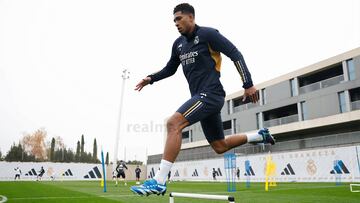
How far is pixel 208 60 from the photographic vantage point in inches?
154

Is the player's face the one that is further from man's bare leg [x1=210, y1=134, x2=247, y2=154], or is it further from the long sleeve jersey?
man's bare leg [x1=210, y1=134, x2=247, y2=154]

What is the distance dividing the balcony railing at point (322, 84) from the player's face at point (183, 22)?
3240 cm

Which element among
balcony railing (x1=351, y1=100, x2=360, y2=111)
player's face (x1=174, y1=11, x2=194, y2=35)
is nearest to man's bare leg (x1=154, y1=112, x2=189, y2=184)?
player's face (x1=174, y1=11, x2=194, y2=35)

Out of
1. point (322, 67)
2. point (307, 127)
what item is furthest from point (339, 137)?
point (322, 67)

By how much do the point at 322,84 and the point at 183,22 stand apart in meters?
33.8

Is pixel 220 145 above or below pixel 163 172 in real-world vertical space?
above

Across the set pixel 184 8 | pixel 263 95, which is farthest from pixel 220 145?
pixel 263 95

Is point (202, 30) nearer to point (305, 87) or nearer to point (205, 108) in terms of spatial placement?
point (205, 108)

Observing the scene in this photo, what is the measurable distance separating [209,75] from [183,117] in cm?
62

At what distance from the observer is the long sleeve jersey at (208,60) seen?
3.87 metres

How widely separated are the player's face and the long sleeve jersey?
99 mm

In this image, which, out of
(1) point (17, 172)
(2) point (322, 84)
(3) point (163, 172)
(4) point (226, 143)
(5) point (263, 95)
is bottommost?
(1) point (17, 172)

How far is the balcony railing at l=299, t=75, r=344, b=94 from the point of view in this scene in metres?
32.7

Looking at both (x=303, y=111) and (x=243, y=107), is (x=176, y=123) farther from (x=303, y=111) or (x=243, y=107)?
(x=243, y=107)
